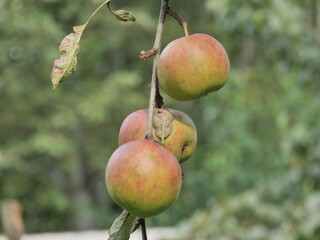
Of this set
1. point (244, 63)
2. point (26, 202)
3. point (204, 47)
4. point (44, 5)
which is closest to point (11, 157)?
point (26, 202)

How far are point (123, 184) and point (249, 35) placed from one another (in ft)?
7.15

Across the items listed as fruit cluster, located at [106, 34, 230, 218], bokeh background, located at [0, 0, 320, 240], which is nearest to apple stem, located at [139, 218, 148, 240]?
fruit cluster, located at [106, 34, 230, 218]

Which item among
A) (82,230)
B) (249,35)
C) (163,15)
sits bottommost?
(82,230)

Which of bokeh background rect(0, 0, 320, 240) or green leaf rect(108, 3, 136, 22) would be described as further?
bokeh background rect(0, 0, 320, 240)

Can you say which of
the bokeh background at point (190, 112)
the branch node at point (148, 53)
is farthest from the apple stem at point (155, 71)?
the bokeh background at point (190, 112)

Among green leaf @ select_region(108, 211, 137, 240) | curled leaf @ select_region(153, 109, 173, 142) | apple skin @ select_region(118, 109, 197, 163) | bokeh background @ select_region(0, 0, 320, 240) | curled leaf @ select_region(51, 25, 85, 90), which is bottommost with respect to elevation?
bokeh background @ select_region(0, 0, 320, 240)

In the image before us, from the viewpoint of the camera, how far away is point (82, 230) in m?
6.95

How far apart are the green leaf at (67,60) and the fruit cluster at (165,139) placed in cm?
6

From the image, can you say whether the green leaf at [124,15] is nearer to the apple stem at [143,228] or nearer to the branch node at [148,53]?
the branch node at [148,53]

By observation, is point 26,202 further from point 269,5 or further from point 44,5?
point 269,5

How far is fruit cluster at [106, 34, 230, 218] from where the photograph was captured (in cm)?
44

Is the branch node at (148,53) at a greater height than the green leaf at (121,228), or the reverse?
the branch node at (148,53)

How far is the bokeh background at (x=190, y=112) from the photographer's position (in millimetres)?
2566

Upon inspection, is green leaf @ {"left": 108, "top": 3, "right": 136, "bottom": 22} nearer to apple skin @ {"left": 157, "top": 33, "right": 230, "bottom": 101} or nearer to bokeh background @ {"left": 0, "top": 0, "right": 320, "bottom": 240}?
apple skin @ {"left": 157, "top": 33, "right": 230, "bottom": 101}
